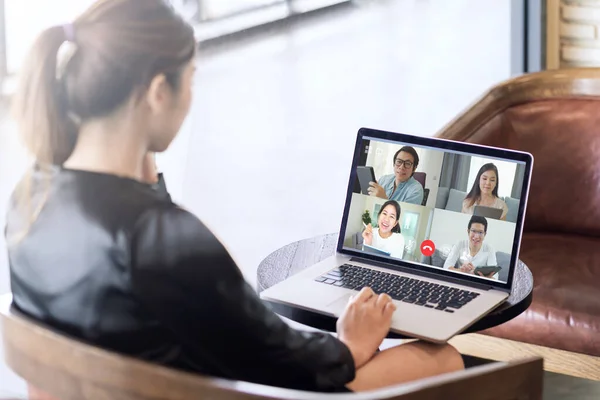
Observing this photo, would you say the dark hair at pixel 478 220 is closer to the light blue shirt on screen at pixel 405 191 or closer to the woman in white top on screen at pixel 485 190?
the woman in white top on screen at pixel 485 190

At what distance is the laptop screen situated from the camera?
1.70 m

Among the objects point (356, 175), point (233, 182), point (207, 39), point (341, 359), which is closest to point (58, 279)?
point (341, 359)

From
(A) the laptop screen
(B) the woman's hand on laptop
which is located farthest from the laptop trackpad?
(A) the laptop screen

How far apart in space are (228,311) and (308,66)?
77.4 inches

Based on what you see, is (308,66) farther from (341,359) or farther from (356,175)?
(341,359)

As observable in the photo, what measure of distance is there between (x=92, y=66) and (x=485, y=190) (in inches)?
35.5

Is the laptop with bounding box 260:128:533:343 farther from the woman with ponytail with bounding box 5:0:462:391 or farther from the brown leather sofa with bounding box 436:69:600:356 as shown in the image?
the brown leather sofa with bounding box 436:69:600:356

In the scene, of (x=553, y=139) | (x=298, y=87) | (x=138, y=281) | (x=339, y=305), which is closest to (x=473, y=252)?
(x=339, y=305)

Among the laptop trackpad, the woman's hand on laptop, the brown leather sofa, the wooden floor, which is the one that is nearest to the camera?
the woman's hand on laptop

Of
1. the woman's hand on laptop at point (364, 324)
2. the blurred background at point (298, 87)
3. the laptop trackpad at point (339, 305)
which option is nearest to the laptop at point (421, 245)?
the laptop trackpad at point (339, 305)

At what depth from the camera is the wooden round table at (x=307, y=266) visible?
1567 mm

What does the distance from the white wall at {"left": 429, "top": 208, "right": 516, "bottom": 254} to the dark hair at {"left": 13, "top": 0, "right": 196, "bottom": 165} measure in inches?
30.8

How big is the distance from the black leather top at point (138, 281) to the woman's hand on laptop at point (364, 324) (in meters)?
0.18

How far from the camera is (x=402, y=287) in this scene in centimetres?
166
